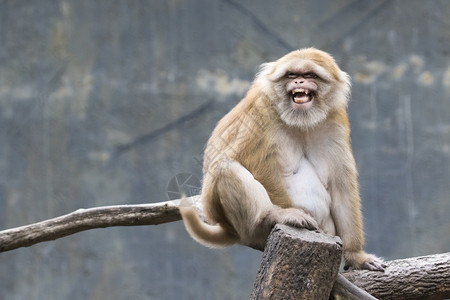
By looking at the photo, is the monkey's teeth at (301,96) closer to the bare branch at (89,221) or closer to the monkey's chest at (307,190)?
the monkey's chest at (307,190)

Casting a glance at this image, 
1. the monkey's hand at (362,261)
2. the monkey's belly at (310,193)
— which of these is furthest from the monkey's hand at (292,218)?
the monkey's hand at (362,261)

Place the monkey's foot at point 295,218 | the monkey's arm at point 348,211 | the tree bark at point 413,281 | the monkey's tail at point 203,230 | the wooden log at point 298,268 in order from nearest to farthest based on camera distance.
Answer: the wooden log at point 298,268 < the monkey's foot at point 295,218 < the tree bark at point 413,281 < the monkey's tail at point 203,230 < the monkey's arm at point 348,211

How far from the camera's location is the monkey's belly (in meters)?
4.45

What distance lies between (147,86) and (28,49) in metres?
1.77

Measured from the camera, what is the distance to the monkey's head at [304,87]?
4.38m

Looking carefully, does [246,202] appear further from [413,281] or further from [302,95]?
[413,281]

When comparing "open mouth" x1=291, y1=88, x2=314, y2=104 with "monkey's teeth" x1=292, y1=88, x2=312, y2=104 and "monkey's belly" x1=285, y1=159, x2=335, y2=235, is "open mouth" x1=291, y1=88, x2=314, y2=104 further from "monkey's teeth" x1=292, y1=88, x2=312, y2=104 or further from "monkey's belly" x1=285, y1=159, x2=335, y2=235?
"monkey's belly" x1=285, y1=159, x2=335, y2=235

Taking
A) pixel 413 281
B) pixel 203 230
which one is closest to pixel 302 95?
pixel 203 230

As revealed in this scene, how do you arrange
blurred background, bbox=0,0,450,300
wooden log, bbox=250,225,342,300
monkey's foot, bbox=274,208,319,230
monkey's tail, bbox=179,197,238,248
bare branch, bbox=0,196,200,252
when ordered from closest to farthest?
1. wooden log, bbox=250,225,342,300
2. monkey's foot, bbox=274,208,319,230
3. monkey's tail, bbox=179,197,238,248
4. bare branch, bbox=0,196,200,252
5. blurred background, bbox=0,0,450,300

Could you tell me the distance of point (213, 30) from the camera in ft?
29.4

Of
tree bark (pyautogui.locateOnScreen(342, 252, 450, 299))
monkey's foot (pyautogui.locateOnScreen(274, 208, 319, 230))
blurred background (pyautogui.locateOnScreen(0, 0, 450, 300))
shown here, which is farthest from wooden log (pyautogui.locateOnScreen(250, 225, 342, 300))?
blurred background (pyautogui.locateOnScreen(0, 0, 450, 300))

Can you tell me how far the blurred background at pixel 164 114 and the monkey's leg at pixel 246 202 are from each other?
15.0ft

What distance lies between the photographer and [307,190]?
4.47m

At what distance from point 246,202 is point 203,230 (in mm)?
470
